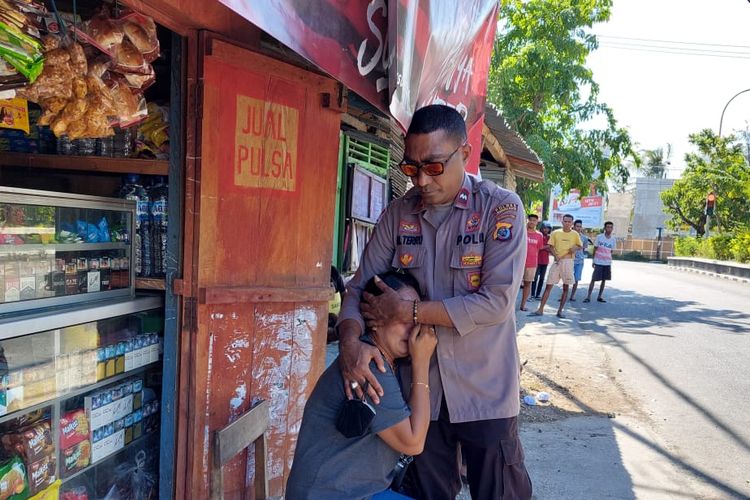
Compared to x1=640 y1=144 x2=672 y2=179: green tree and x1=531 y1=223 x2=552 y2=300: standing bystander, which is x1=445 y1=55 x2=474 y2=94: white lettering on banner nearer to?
x1=531 y1=223 x2=552 y2=300: standing bystander

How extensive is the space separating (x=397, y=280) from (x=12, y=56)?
4.38 feet

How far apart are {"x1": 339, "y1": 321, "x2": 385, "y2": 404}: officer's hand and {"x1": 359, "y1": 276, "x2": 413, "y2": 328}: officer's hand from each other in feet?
0.31

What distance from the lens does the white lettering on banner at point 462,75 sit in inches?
126

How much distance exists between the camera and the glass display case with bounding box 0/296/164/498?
2.05 m

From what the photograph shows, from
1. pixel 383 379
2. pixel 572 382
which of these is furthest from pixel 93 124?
pixel 572 382

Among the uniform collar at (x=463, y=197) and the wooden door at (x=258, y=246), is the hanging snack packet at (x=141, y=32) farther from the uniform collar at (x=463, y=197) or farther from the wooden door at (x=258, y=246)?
the uniform collar at (x=463, y=197)

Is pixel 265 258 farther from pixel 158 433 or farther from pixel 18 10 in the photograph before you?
pixel 18 10

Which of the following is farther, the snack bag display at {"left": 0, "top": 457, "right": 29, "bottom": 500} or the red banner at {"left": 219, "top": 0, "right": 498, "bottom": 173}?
the snack bag display at {"left": 0, "top": 457, "right": 29, "bottom": 500}

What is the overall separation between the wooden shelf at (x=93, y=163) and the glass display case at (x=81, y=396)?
62 centimetres

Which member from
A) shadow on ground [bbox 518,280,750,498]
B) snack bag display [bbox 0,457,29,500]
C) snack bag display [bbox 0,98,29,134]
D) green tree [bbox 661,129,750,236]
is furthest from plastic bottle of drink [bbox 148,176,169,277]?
green tree [bbox 661,129,750,236]

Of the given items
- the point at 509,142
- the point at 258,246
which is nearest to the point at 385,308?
the point at 258,246

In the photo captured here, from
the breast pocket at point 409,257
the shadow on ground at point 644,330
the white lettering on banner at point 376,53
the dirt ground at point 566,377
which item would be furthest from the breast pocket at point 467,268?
the dirt ground at point 566,377

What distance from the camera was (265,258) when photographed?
273 centimetres

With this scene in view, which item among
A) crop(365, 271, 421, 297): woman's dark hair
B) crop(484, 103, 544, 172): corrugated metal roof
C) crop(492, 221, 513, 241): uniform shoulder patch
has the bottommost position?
crop(365, 271, 421, 297): woman's dark hair
